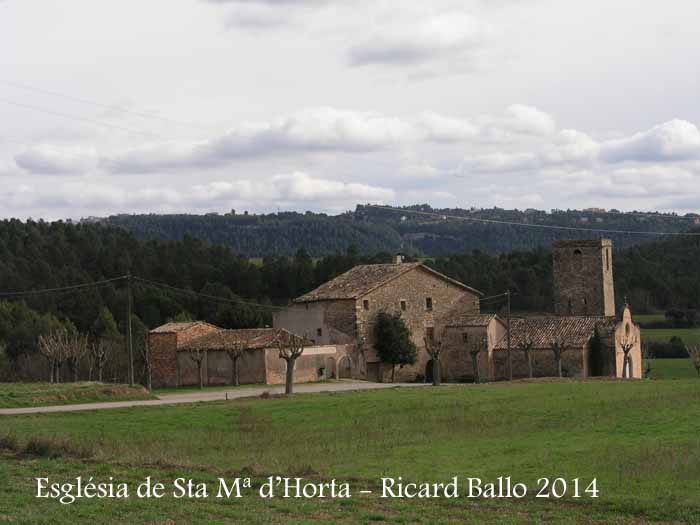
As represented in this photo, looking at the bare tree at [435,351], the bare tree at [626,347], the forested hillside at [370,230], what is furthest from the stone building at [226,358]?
the forested hillside at [370,230]

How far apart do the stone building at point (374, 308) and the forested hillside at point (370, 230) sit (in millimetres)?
101267

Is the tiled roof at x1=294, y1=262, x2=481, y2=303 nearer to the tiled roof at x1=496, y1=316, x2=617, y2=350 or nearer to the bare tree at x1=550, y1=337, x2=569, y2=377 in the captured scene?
the tiled roof at x1=496, y1=316, x2=617, y2=350

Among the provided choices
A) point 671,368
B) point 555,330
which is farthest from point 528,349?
point 671,368

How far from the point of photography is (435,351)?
56.8 meters

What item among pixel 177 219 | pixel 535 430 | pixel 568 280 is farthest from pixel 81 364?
pixel 177 219

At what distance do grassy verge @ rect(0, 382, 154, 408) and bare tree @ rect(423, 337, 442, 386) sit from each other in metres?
17.2

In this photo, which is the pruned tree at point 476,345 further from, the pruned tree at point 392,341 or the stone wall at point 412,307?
the pruned tree at point 392,341

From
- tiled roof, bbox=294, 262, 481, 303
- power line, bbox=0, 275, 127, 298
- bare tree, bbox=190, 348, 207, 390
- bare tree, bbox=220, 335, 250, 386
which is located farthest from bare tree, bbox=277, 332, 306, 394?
power line, bbox=0, 275, 127, 298

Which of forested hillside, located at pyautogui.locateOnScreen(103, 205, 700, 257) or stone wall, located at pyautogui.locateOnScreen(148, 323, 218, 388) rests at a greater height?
forested hillside, located at pyautogui.locateOnScreen(103, 205, 700, 257)

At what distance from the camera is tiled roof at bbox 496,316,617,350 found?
2245 inches

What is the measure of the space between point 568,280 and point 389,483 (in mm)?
48982

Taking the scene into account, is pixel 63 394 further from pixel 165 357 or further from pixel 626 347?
pixel 626 347

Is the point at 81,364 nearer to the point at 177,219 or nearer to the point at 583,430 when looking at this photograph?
the point at 583,430

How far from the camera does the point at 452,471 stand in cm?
2025
